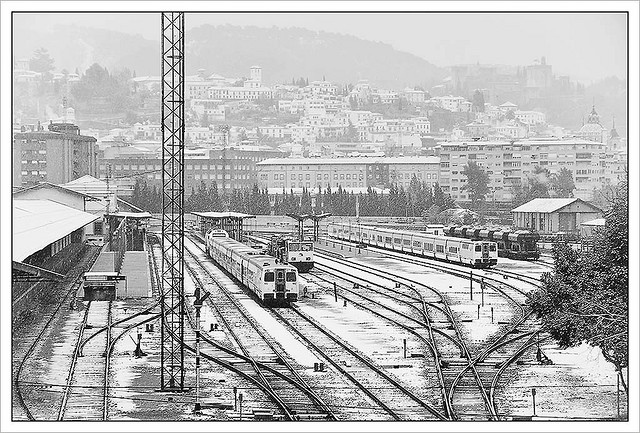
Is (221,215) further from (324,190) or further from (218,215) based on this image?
(324,190)

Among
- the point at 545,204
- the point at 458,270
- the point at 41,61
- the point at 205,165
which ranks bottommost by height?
the point at 458,270

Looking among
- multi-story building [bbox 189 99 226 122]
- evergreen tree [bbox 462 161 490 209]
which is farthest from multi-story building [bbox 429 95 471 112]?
multi-story building [bbox 189 99 226 122]

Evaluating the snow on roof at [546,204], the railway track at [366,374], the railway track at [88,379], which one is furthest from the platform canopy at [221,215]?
the railway track at [88,379]

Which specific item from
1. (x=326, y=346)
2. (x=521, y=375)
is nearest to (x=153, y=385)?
(x=326, y=346)

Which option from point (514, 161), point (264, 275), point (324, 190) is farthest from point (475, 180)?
point (264, 275)

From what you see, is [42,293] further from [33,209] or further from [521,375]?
[521,375]

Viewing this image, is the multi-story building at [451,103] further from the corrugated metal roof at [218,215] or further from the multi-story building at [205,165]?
the corrugated metal roof at [218,215]

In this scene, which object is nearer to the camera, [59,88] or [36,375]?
[36,375]
